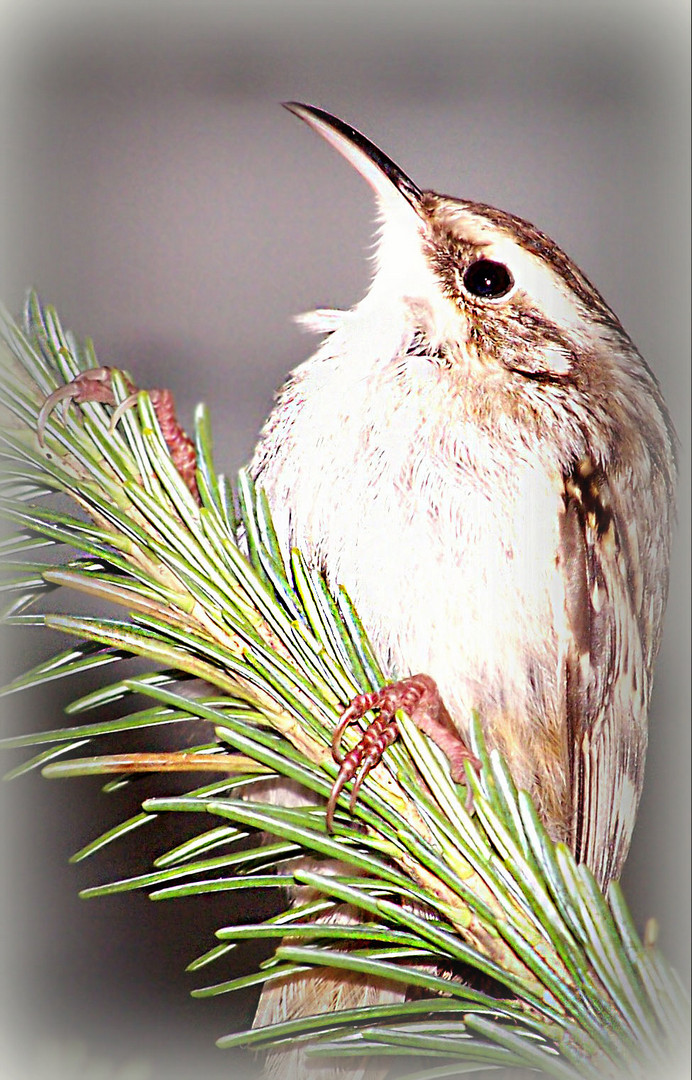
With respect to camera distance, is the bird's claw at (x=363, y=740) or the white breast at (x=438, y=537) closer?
the bird's claw at (x=363, y=740)

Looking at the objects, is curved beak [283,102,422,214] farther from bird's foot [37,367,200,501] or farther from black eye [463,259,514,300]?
bird's foot [37,367,200,501]

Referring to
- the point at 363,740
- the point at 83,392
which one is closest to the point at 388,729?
the point at 363,740

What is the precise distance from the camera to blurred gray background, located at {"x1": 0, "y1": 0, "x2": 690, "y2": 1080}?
1.80 feet

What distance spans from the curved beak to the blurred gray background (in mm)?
81

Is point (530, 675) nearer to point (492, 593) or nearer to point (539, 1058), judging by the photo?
point (492, 593)

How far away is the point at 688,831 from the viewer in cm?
55

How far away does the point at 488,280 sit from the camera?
50 cm

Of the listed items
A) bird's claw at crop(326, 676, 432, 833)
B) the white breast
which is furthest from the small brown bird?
bird's claw at crop(326, 676, 432, 833)

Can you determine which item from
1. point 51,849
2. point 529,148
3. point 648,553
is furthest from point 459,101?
point 51,849

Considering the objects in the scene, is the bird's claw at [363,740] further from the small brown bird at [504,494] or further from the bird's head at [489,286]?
the bird's head at [489,286]

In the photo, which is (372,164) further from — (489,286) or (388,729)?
(388,729)

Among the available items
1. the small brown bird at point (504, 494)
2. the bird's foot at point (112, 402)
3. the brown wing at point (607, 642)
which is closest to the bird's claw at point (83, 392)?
the bird's foot at point (112, 402)

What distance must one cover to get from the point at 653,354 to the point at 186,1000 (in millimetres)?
619

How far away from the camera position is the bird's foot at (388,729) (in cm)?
35
